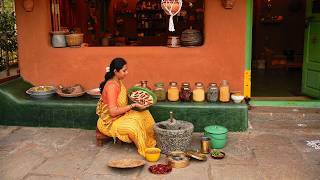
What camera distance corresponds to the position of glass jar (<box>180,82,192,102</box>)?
657cm

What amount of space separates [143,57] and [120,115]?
165 centimetres

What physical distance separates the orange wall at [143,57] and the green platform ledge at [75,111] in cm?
46

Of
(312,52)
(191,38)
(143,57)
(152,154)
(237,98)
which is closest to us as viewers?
(152,154)

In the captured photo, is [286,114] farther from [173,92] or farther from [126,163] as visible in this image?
[126,163]

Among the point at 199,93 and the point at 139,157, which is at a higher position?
the point at 199,93

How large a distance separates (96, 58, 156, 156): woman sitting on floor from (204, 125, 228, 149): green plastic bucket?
0.82 meters

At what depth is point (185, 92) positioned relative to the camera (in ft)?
21.5

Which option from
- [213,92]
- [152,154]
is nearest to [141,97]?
[152,154]

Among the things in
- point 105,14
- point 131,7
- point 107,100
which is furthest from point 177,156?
point 131,7

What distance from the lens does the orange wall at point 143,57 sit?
6.73 meters

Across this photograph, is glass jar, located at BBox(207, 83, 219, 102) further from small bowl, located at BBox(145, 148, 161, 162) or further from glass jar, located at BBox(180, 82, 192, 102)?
small bowl, located at BBox(145, 148, 161, 162)

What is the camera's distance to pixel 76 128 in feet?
22.1

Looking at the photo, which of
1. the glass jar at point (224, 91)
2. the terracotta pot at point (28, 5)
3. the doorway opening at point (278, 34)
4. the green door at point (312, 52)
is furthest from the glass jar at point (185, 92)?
the doorway opening at point (278, 34)

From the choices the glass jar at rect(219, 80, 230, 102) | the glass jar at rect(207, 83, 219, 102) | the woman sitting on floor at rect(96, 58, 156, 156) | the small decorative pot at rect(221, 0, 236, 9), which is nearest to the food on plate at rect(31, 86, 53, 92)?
the woman sitting on floor at rect(96, 58, 156, 156)
